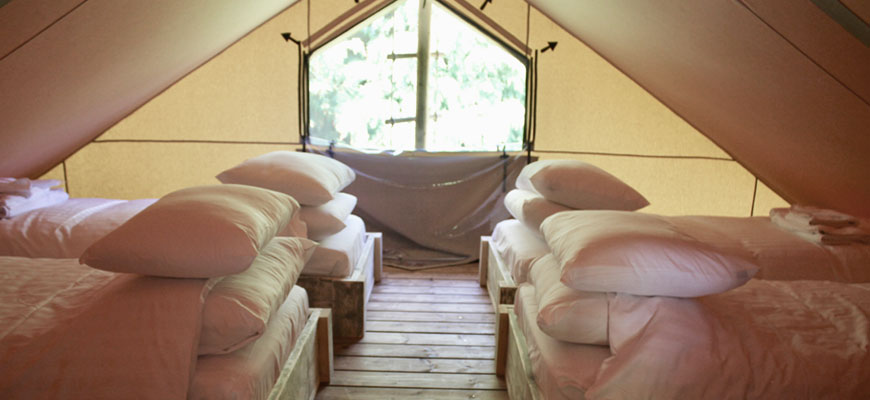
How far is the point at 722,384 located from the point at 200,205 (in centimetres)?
134

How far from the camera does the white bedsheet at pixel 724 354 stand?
1061mm

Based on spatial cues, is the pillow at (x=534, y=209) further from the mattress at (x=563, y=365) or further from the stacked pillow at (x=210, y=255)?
the stacked pillow at (x=210, y=255)

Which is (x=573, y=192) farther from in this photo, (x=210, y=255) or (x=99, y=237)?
(x=99, y=237)

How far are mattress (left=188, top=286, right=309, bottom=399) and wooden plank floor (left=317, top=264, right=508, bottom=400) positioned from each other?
19.9 inches

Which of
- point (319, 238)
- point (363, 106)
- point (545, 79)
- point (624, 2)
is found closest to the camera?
point (624, 2)

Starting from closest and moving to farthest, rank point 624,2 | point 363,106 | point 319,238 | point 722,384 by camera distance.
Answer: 1. point 722,384
2. point 624,2
3. point 319,238
4. point 363,106

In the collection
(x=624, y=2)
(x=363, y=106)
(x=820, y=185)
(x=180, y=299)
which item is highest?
(x=624, y=2)

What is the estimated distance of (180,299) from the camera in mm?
1110

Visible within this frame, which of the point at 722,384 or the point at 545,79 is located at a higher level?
the point at 545,79

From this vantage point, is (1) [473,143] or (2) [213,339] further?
(1) [473,143]

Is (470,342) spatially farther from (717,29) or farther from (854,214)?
(854,214)

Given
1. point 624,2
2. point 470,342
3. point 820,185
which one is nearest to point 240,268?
point 470,342

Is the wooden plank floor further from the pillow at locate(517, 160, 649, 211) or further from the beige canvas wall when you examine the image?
the beige canvas wall

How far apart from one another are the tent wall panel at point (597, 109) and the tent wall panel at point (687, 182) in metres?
0.07
